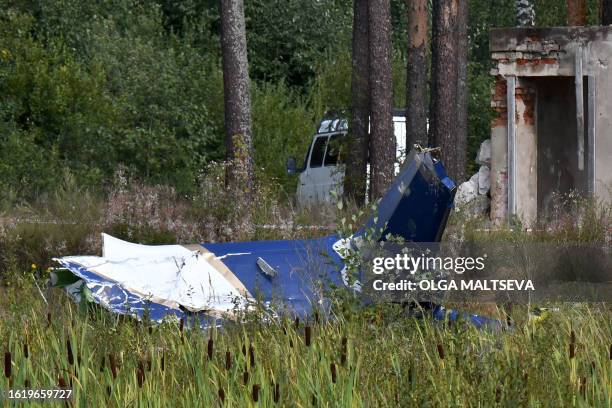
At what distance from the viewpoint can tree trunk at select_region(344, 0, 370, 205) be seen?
19.4 m

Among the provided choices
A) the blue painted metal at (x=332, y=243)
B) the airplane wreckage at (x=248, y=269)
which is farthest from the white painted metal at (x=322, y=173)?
the blue painted metal at (x=332, y=243)

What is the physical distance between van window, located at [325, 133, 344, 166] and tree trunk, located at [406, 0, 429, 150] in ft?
4.00

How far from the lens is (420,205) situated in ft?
26.8

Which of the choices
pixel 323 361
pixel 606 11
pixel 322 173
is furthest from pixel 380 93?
pixel 323 361

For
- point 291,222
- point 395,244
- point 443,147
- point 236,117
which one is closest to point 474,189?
point 443,147

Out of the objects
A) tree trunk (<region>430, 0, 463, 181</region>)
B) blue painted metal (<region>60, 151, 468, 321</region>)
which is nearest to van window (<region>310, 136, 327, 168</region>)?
tree trunk (<region>430, 0, 463, 181</region>)

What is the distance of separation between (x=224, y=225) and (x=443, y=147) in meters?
5.91

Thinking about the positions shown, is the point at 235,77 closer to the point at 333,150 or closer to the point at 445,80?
the point at 445,80

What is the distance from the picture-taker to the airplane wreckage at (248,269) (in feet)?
26.0

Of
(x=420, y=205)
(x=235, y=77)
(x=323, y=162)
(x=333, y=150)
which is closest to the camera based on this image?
(x=420, y=205)

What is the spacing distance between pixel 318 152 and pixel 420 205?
13650 mm

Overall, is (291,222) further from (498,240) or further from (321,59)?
(321,59)

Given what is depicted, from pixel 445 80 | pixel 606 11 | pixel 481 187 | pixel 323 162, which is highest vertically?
pixel 606 11

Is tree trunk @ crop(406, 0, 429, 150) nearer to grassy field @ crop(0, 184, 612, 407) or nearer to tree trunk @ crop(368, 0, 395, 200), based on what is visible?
tree trunk @ crop(368, 0, 395, 200)
